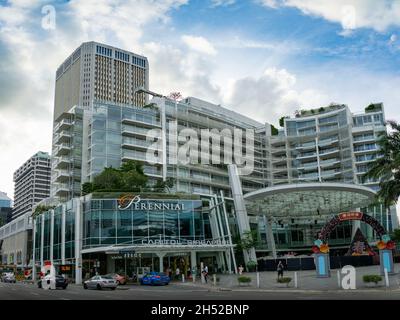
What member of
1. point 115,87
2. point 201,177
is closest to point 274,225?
point 201,177

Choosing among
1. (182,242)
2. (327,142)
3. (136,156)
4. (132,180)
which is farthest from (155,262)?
(327,142)

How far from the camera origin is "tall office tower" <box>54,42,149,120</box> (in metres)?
183

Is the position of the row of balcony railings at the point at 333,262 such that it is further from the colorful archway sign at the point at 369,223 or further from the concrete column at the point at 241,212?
the colorful archway sign at the point at 369,223

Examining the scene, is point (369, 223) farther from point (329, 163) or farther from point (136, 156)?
point (329, 163)

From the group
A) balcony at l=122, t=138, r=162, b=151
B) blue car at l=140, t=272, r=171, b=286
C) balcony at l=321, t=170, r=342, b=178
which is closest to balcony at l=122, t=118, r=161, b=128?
balcony at l=122, t=138, r=162, b=151

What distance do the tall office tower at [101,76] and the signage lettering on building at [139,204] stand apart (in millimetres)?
123502

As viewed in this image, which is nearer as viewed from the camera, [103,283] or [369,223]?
[103,283]

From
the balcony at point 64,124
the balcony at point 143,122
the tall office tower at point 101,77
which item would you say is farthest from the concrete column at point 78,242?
the tall office tower at point 101,77

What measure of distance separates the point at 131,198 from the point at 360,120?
77606 mm

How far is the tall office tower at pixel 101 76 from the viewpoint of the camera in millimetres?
183250

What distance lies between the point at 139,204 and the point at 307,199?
2311cm

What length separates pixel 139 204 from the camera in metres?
61.8

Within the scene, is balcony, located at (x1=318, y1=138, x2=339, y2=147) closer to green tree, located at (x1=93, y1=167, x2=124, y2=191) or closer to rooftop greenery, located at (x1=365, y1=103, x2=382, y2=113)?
rooftop greenery, located at (x1=365, y1=103, x2=382, y2=113)
